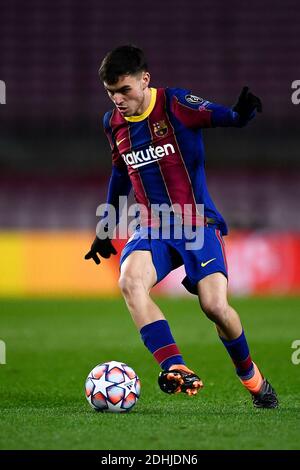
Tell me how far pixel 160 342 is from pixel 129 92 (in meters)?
1.35

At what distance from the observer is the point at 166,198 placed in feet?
16.6

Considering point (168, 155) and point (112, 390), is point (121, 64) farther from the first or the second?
point (112, 390)

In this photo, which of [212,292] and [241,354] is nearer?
[212,292]

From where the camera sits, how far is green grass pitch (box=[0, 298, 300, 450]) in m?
3.98

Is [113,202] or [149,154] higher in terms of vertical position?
[149,154]

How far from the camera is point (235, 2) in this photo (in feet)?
67.7

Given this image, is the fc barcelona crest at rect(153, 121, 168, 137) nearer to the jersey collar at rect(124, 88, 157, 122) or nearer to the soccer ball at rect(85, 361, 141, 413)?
the jersey collar at rect(124, 88, 157, 122)

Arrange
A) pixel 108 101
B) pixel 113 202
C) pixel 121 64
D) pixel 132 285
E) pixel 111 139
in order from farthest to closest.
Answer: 1. pixel 108 101
2. pixel 113 202
3. pixel 111 139
4. pixel 121 64
5. pixel 132 285

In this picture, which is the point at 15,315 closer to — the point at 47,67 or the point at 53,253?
the point at 53,253

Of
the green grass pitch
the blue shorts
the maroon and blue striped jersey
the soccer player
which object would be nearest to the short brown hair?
the soccer player

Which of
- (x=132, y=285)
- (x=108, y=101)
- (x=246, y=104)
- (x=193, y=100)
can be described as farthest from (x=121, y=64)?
(x=108, y=101)

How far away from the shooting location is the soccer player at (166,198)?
477 centimetres

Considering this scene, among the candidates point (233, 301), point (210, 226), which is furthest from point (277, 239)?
point (210, 226)

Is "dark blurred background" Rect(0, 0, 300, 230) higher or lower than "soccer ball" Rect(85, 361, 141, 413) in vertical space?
higher
